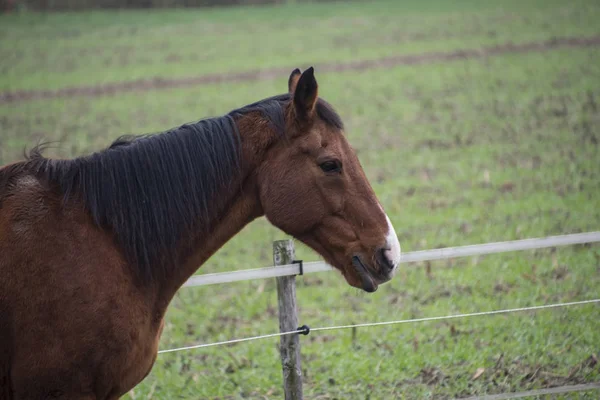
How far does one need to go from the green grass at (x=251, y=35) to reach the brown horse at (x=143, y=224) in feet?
60.8

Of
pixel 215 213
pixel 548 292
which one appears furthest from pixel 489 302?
pixel 215 213

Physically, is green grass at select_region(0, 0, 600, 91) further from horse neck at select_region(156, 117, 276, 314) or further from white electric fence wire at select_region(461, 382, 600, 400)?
horse neck at select_region(156, 117, 276, 314)

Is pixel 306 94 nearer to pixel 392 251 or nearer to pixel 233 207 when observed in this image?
pixel 233 207

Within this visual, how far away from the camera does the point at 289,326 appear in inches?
191

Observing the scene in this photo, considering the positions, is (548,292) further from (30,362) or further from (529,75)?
(529,75)

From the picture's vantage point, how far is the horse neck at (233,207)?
13.3 feet

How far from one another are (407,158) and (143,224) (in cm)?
994

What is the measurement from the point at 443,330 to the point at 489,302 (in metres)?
0.71

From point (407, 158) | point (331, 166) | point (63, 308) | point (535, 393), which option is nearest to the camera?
point (63, 308)

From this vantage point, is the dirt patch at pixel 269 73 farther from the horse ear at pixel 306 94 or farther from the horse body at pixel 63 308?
the horse body at pixel 63 308

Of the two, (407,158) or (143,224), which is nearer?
(143,224)

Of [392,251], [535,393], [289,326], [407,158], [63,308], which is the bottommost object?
[535,393]

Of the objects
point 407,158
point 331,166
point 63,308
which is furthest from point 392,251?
point 407,158

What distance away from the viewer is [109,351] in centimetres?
366
